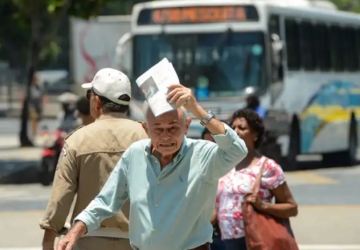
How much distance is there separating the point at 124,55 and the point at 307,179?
3851mm

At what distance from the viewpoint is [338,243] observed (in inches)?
544

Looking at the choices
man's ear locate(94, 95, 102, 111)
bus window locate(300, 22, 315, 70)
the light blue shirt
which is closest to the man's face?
Answer: the light blue shirt

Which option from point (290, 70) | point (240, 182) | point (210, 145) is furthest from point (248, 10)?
point (210, 145)

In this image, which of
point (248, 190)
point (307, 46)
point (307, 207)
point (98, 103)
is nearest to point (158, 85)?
point (98, 103)

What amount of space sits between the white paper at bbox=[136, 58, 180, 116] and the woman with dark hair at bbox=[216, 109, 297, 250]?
2.23 meters

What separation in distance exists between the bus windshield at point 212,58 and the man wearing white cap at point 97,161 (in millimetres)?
14894

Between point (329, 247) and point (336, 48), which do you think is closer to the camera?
point (329, 247)

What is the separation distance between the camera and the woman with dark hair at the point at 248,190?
7668 mm

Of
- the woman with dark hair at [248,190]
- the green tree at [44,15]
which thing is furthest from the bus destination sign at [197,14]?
the woman with dark hair at [248,190]

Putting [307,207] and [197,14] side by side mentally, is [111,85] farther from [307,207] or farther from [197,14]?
[197,14]

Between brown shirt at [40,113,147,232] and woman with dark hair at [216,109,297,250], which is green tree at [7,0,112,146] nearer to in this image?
woman with dark hair at [216,109,297,250]

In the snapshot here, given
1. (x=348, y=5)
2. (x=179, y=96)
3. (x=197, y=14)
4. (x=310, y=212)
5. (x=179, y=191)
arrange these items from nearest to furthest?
(x=179, y=96), (x=179, y=191), (x=310, y=212), (x=197, y=14), (x=348, y=5)

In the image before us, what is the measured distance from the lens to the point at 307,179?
2195cm

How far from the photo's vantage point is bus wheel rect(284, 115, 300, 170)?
2325 centimetres
